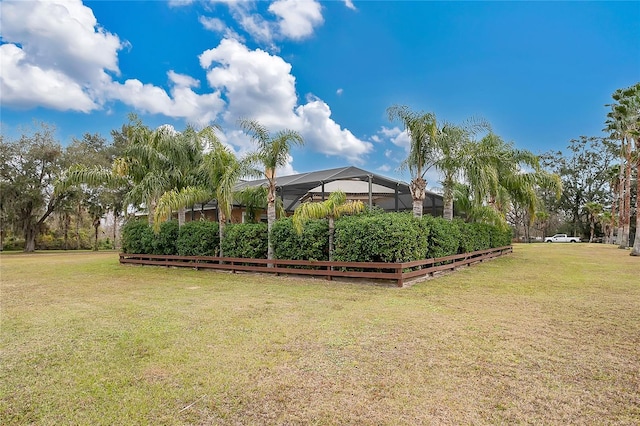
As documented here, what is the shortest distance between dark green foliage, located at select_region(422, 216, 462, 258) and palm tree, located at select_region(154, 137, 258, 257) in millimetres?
5382

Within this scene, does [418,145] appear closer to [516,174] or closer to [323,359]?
[516,174]

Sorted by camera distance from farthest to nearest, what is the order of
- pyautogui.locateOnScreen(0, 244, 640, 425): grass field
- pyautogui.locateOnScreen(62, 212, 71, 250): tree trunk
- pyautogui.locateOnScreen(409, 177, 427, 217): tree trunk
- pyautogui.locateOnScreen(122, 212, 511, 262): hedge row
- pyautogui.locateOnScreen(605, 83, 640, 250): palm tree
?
pyautogui.locateOnScreen(62, 212, 71, 250): tree trunk → pyautogui.locateOnScreen(605, 83, 640, 250): palm tree → pyautogui.locateOnScreen(409, 177, 427, 217): tree trunk → pyautogui.locateOnScreen(122, 212, 511, 262): hedge row → pyautogui.locateOnScreen(0, 244, 640, 425): grass field

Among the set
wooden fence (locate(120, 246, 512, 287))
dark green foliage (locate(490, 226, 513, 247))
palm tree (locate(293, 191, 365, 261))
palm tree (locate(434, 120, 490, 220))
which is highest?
palm tree (locate(434, 120, 490, 220))

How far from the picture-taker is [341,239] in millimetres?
8875

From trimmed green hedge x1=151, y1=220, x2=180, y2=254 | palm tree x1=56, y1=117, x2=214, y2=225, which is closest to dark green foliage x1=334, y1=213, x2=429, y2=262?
palm tree x1=56, y1=117, x2=214, y2=225

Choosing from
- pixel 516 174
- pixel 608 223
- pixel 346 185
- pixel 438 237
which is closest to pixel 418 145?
pixel 438 237

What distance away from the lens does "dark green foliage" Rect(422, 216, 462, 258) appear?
9.70 meters

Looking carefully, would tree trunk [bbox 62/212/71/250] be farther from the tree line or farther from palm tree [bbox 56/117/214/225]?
palm tree [bbox 56/117/214/225]

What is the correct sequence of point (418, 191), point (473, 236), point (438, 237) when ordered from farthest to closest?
point (473, 236) < point (418, 191) < point (438, 237)

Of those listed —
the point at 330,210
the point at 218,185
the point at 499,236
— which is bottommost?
the point at 499,236

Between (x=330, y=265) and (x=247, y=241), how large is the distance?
3.07 meters

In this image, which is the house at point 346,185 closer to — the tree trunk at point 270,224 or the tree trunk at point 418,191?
the tree trunk at point 418,191

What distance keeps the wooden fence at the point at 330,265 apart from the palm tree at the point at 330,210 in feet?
1.81

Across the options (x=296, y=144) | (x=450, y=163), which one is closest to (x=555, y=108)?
(x=450, y=163)
